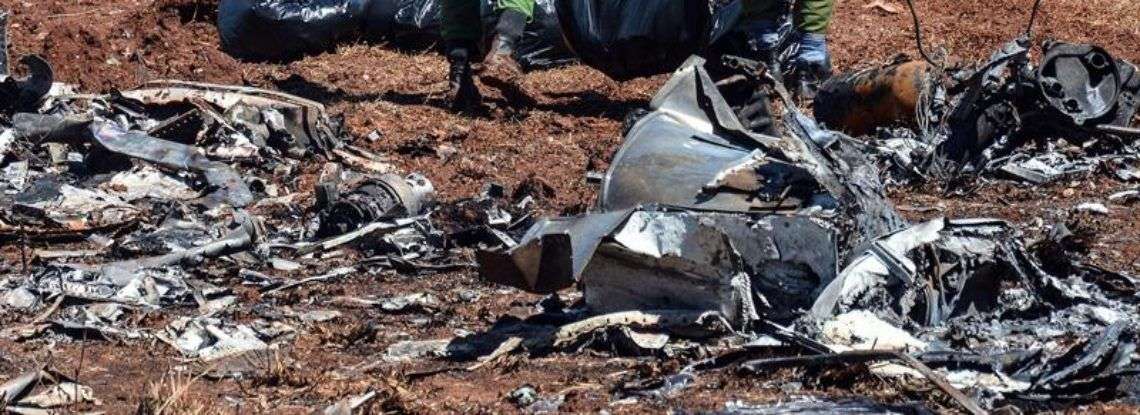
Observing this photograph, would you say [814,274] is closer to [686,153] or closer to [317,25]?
[686,153]

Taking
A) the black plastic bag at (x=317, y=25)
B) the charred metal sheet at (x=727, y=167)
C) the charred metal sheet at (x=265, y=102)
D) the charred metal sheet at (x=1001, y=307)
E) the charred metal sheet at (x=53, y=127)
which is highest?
the charred metal sheet at (x=727, y=167)

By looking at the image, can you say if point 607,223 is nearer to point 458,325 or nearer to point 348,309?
point 458,325

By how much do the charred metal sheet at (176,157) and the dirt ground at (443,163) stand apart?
863 millimetres

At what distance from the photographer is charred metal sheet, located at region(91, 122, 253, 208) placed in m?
7.10

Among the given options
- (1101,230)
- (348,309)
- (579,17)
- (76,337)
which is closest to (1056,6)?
(579,17)

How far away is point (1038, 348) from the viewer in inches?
173

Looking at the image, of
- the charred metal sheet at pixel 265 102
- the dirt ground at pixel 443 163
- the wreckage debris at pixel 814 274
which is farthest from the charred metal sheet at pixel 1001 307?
the charred metal sheet at pixel 265 102

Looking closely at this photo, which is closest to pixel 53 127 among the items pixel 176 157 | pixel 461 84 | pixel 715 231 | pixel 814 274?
pixel 176 157

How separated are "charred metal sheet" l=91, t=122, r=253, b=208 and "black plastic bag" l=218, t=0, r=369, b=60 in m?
2.24

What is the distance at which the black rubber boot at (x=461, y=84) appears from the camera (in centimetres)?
870

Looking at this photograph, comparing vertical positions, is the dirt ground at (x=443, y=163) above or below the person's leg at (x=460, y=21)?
below

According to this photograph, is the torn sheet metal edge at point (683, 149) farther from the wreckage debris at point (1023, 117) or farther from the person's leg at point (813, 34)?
the person's leg at point (813, 34)

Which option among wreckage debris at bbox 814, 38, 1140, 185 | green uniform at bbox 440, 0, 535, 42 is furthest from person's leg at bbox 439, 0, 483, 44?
→ wreckage debris at bbox 814, 38, 1140, 185

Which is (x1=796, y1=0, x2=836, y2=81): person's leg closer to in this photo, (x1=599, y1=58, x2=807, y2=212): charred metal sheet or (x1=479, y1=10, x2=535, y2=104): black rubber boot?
(x1=479, y1=10, x2=535, y2=104): black rubber boot
